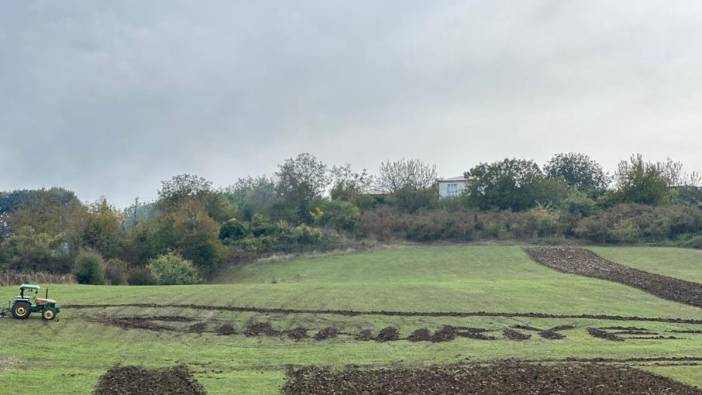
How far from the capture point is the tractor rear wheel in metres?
31.9

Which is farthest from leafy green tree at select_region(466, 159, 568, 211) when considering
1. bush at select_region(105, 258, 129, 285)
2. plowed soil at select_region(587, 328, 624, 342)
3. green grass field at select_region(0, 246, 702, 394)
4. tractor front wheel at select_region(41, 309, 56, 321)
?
tractor front wheel at select_region(41, 309, 56, 321)

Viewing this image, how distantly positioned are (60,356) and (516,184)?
264ft

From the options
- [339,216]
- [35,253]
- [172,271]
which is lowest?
[172,271]

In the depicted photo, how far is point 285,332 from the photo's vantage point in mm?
31500

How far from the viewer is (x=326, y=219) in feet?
296

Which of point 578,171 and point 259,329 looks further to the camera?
point 578,171

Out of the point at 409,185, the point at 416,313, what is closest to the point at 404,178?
the point at 409,185

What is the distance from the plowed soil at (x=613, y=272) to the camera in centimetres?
4544

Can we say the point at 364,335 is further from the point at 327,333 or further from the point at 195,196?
the point at 195,196

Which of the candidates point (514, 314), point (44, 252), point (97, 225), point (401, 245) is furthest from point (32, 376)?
point (401, 245)

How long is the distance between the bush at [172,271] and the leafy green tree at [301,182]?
33812 millimetres

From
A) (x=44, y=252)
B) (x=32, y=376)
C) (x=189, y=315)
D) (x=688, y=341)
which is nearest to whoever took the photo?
(x=32, y=376)

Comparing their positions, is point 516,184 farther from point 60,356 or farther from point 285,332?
point 60,356

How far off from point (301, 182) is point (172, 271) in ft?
130
